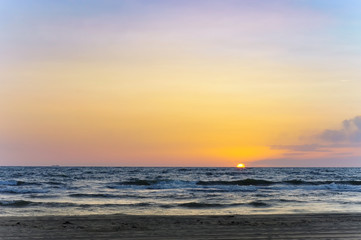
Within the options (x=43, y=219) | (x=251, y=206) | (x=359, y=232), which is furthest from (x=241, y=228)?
(x=251, y=206)

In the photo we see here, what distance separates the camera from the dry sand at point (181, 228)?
11.6 meters

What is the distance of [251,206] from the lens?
73.8 ft

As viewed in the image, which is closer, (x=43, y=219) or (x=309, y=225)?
(x=309, y=225)

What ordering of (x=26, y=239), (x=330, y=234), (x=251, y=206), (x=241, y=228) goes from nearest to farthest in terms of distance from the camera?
(x=26, y=239), (x=330, y=234), (x=241, y=228), (x=251, y=206)

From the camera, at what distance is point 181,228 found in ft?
43.3

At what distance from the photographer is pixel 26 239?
36.0 feet

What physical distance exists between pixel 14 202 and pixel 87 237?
12.9m

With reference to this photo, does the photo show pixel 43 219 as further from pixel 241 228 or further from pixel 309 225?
pixel 309 225

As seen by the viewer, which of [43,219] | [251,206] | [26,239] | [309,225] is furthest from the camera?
[251,206]

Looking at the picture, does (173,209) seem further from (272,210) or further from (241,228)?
(241,228)

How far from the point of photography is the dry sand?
38.0 feet

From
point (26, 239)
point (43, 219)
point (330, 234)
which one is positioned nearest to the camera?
point (26, 239)

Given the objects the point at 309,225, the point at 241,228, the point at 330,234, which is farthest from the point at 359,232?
the point at 241,228

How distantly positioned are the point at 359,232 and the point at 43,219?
11.0 meters
